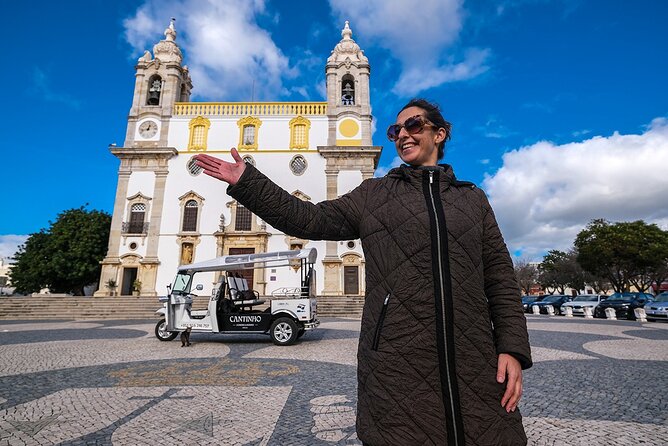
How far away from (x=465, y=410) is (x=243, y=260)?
8006mm

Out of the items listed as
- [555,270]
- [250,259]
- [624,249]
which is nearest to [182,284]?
[250,259]

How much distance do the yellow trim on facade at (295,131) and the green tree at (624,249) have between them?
83.3ft

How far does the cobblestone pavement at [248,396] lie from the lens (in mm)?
3287

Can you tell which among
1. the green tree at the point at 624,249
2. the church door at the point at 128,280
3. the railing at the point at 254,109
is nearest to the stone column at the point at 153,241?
the church door at the point at 128,280

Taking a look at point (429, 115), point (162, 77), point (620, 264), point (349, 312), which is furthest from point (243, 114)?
point (620, 264)

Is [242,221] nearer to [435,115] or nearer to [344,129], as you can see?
[344,129]

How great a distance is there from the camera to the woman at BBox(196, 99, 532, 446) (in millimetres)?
1313

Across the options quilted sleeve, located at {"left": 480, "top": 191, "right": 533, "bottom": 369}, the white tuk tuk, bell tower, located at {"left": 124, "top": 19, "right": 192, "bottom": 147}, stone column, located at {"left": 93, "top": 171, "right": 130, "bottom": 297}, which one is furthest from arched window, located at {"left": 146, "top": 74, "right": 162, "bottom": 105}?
quilted sleeve, located at {"left": 480, "top": 191, "right": 533, "bottom": 369}

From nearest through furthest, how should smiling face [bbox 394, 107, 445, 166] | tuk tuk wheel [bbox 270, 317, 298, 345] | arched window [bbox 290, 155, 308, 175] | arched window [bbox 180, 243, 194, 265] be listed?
smiling face [bbox 394, 107, 445, 166] → tuk tuk wheel [bbox 270, 317, 298, 345] → arched window [bbox 180, 243, 194, 265] → arched window [bbox 290, 155, 308, 175]

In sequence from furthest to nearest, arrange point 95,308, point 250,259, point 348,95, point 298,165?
point 348,95, point 298,165, point 95,308, point 250,259

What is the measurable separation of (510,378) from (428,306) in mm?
422

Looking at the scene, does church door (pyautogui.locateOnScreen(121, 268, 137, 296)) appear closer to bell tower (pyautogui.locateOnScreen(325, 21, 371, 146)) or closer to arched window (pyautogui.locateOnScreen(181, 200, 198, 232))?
arched window (pyautogui.locateOnScreen(181, 200, 198, 232))

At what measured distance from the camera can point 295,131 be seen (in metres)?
26.9

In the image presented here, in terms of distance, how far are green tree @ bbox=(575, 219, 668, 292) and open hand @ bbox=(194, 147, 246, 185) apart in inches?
1428
